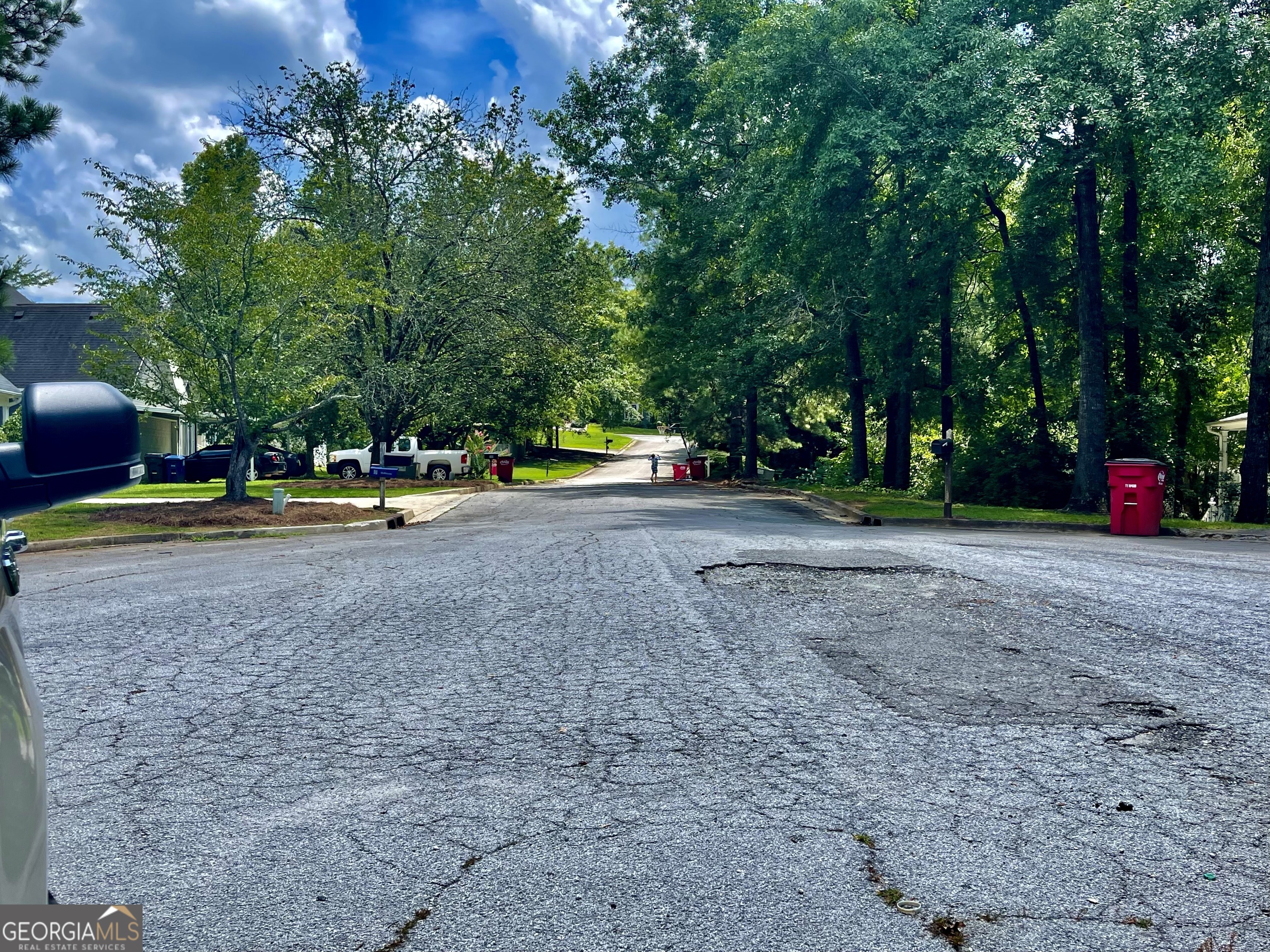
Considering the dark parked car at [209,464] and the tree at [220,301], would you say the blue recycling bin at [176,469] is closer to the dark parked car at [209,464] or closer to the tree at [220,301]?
the dark parked car at [209,464]

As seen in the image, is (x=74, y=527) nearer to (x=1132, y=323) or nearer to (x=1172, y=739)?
(x=1172, y=739)

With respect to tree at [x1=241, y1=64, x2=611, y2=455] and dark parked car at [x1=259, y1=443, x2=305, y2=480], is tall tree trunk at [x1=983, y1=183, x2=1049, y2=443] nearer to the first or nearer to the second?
tree at [x1=241, y1=64, x2=611, y2=455]

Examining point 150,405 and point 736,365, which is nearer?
point 150,405

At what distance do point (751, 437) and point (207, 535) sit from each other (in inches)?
1159

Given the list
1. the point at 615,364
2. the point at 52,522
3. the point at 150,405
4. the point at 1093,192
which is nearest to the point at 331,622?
the point at 52,522

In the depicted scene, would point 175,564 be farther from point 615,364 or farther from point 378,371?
point 615,364

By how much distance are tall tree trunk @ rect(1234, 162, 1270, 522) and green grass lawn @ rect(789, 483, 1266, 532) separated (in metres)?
0.69

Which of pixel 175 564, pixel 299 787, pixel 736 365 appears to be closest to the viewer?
pixel 299 787

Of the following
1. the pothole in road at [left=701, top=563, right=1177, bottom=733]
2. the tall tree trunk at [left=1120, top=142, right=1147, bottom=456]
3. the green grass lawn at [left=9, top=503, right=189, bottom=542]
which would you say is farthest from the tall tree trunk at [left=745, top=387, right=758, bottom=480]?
the pothole in road at [left=701, top=563, right=1177, bottom=733]

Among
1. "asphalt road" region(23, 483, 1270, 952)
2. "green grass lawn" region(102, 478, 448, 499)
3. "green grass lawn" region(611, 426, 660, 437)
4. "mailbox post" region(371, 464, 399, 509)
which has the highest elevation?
"green grass lawn" region(611, 426, 660, 437)

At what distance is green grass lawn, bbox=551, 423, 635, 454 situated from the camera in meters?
98.4

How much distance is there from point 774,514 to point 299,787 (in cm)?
1799

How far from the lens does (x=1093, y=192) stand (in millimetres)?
23344

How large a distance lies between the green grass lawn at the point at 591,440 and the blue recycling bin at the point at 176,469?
5297 centimetres
